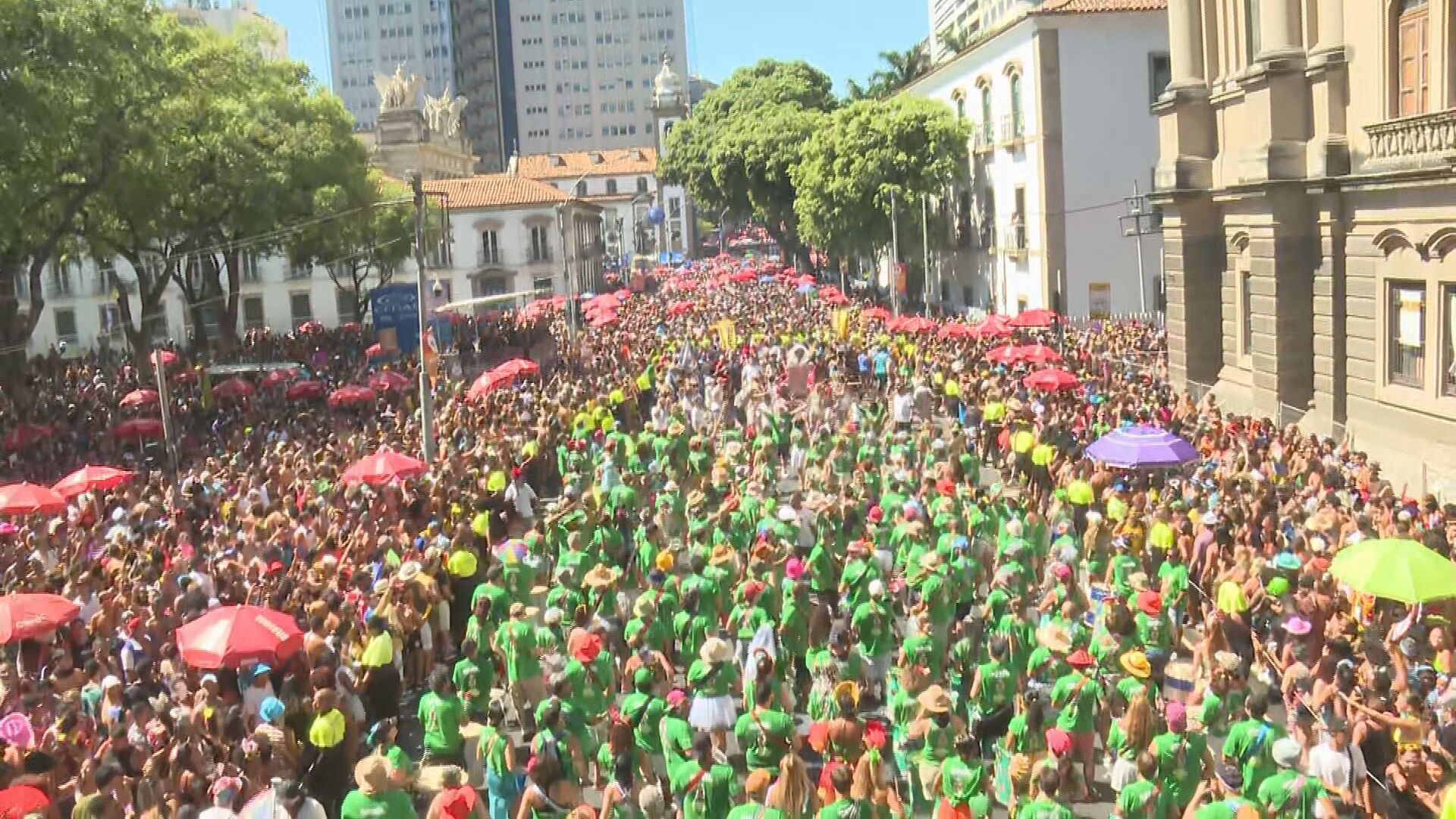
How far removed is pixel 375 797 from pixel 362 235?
41.7m

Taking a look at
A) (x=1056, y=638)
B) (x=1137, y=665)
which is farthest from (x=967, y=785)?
(x=1056, y=638)

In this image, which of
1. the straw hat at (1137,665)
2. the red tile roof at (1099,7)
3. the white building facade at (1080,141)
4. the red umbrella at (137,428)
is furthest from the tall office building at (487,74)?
the straw hat at (1137,665)

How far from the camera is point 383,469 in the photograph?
16.1 meters

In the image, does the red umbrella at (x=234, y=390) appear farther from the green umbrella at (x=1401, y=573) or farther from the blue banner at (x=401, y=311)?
the green umbrella at (x=1401, y=573)

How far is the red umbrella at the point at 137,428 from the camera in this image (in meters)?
23.1

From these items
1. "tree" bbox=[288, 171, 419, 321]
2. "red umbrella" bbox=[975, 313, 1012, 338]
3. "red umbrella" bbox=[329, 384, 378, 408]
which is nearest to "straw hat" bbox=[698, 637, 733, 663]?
"red umbrella" bbox=[329, 384, 378, 408]

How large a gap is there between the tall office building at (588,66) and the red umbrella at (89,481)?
136 m

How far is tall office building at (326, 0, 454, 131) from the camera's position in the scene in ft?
477

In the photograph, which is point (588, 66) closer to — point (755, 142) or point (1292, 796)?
point (755, 142)

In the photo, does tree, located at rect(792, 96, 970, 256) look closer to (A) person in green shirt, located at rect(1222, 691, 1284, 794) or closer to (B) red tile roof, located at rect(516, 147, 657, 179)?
(A) person in green shirt, located at rect(1222, 691, 1284, 794)

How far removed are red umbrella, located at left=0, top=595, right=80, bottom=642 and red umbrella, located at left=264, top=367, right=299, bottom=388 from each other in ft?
61.9

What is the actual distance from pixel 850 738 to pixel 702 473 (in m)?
9.50

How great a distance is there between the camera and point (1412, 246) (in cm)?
1870

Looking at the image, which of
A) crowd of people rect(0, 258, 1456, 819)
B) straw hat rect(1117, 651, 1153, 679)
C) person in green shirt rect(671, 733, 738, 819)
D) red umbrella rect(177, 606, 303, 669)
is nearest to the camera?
person in green shirt rect(671, 733, 738, 819)
